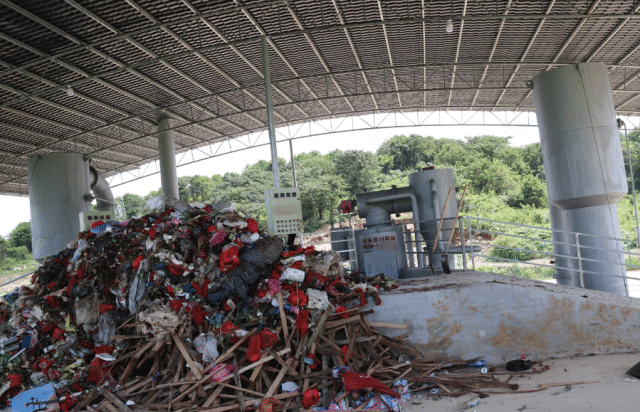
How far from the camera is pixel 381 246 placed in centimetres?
955

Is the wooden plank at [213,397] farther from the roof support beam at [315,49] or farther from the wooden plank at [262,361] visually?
the roof support beam at [315,49]

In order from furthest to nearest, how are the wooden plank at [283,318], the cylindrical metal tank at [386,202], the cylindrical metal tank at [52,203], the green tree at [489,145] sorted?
the green tree at [489,145] → the cylindrical metal tank at [52,203] → the cylindrical metal tank at [386,202] → the wooden plank at [283,318]

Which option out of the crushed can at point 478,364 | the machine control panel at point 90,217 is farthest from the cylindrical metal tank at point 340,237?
the crushed can at point 478,364

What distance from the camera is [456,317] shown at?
612 centimetres

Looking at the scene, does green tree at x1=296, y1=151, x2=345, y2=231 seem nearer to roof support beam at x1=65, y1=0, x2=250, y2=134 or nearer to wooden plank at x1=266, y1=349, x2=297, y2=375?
roof support beam at x1=65, y1=0, x2=250, y2=134

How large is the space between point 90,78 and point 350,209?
8850 mm

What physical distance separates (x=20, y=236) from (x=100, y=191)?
26.6 meters

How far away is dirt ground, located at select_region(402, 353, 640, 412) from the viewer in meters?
4.23

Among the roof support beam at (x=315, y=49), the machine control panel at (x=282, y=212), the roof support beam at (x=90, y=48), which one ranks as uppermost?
the roof support beam at (x=315, y=49)

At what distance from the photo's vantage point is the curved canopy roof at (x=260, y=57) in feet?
35.4

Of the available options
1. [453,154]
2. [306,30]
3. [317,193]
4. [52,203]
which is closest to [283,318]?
[306,30]

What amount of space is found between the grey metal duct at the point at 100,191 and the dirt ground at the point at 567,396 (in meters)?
13.6

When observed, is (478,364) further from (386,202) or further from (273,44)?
(273,44)

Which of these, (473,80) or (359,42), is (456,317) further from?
(473,80)
